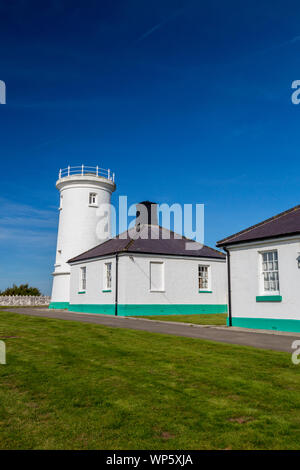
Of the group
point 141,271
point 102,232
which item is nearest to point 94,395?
point 141,271

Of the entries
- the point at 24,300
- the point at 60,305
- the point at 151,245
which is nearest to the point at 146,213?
the point at 151,245

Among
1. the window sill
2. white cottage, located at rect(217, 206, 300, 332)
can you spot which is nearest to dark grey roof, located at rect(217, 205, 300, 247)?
white cottage, located at rect(217, 206, 300, 332)

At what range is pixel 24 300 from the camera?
4103cm

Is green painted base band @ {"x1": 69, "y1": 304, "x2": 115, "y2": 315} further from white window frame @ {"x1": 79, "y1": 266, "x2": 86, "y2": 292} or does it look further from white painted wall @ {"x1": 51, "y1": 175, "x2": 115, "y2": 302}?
white painted wall @ {"x1": 51, "y1": 175, "x2": 115, "y2": 302}

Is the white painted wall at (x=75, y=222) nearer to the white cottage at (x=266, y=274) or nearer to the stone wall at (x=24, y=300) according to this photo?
the stone wall at (x=24, y=300)

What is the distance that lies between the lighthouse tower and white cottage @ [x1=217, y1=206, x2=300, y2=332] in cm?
1671

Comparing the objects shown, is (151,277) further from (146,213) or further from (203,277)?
(146,213)

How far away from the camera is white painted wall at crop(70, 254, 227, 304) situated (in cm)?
2400

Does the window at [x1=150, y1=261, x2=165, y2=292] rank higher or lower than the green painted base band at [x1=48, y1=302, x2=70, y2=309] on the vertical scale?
higher

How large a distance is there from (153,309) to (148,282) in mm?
1698

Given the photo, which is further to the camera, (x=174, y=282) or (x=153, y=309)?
(x=174, y=282)

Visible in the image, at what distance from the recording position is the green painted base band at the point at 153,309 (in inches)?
939

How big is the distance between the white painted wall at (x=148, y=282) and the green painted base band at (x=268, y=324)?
830cm
